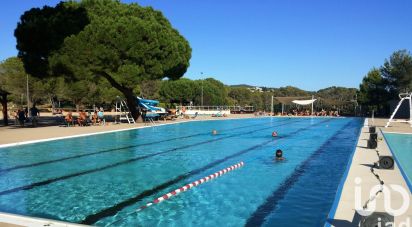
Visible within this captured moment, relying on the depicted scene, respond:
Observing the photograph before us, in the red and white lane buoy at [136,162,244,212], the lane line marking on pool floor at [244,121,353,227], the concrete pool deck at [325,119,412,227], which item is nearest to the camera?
the concrete pool deck at [325,119,412,227]

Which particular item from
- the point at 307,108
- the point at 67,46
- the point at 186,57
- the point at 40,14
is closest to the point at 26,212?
the point at 67,46

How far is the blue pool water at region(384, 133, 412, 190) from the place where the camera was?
32.3 feet

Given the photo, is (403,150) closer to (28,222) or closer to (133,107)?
(28,222)

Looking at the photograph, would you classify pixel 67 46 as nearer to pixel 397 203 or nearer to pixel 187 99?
pixel 397 203

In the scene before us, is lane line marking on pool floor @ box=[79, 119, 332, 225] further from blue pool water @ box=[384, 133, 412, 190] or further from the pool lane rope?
blue pool water @ box=[384, 133, 412, 190]

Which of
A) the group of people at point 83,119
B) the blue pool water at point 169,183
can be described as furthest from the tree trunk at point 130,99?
the blue pool water at point 169,183

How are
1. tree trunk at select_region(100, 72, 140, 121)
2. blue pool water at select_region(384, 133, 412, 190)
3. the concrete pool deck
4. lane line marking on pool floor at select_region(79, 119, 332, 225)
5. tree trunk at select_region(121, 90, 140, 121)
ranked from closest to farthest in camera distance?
1. the concrete pool deck
2. lane line marking on pool floor at select_region(79, 119, 332, 225)
3. blue pool water at select_region(384, 133, 412, 190)
4. tree trunk at select_region(100, 72, 140, 121)
5. tree trunk at select_region(121, 90, 140, 121)

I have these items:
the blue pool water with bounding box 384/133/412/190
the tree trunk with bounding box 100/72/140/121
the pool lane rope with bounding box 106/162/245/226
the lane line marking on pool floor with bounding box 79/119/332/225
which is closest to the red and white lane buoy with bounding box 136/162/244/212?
the pool lane rope with bounding box 106/162/245/226

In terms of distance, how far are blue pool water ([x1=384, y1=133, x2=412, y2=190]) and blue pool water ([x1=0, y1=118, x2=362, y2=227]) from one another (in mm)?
1521

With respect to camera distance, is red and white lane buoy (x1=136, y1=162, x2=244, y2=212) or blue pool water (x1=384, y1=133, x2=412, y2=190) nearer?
red and white lane buoy (x1=136, y1=162, x2=244, y2=212)

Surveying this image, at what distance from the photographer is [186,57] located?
29.7 m

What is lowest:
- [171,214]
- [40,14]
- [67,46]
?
[171,214]

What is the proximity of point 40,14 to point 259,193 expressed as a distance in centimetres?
2142

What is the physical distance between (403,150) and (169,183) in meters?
9.46
